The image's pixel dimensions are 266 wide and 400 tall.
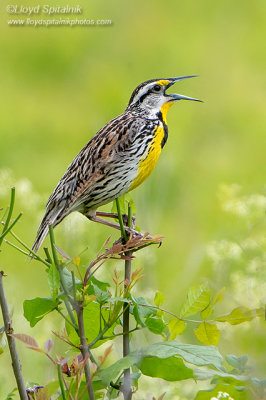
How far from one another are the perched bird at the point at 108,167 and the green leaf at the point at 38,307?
2.96 ft

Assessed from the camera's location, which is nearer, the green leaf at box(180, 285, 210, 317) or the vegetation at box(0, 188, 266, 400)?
the vegetation at box(0, 188, 266, 400)

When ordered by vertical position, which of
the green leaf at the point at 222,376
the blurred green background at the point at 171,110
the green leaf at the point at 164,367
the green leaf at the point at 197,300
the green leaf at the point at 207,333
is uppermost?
the blurred green background at the point at 171,110

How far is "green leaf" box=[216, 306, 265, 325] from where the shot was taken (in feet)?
3.60

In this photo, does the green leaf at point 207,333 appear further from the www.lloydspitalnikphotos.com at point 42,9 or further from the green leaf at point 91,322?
the www.lloydspitalnikphotos.com at point 42,9

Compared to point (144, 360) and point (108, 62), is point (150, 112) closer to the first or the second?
point (144, 360)

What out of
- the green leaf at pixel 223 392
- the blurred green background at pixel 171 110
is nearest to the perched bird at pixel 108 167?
the blurred green background at pixel 171 110

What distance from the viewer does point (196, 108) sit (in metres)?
6.75

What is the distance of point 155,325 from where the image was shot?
1.25 m

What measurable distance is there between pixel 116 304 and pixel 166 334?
0.14 metres

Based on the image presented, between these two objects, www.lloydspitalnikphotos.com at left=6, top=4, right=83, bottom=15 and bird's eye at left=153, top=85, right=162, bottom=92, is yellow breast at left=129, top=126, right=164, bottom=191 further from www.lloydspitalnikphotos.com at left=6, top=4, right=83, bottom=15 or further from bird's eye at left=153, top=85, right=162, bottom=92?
www.lloydspitalnikphotos.com at left=6, top=4, right=83, bottom=15

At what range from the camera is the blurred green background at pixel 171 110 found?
5262 millimetres

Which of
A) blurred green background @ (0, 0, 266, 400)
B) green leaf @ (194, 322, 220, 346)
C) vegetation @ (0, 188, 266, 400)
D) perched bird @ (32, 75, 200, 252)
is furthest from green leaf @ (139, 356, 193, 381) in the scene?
blurred green background @ (0, 0, 266, 400)

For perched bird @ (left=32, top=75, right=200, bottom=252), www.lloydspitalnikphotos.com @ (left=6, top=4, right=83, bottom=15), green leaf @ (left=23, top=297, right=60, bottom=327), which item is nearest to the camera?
green leaf @ (left=23, top=297, right=60, bottom=327)

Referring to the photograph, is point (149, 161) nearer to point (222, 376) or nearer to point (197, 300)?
point (197, 300)
